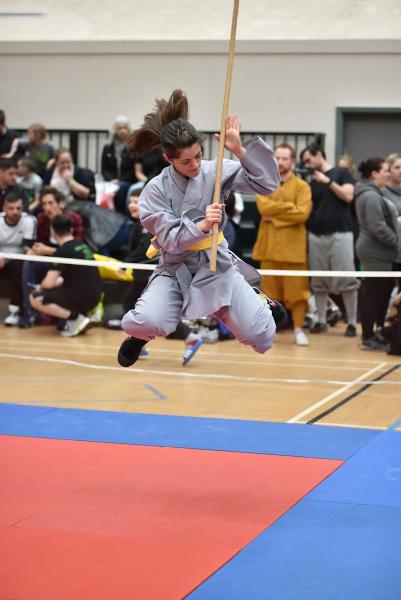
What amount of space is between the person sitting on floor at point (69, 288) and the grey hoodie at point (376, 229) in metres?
2.60

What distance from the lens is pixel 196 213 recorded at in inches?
188

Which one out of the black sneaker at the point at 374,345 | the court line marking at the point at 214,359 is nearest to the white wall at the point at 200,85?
the black sneaker at the point at 374,345

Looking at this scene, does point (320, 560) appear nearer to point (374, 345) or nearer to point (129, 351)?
point (129, 351)

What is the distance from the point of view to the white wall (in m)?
12.9

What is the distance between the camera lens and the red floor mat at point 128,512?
3570 millimetres

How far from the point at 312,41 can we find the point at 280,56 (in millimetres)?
463

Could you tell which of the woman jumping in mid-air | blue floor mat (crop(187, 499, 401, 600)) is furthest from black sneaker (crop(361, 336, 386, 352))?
blue floor mat (crop(187, 499, 401, 600))

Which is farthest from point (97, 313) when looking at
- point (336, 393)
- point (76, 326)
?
point (336, 393)

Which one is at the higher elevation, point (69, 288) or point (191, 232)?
point (191, 232)

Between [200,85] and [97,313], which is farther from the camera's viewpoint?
[200,85]

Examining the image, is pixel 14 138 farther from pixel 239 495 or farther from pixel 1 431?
pixel 239 495

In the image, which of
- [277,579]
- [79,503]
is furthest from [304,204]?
[277,579]

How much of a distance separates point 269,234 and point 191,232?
5257 mm

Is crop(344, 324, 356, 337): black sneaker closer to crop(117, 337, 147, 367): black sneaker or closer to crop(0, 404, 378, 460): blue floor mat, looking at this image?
crop(0, 404, 378, 460): blue floor mat
